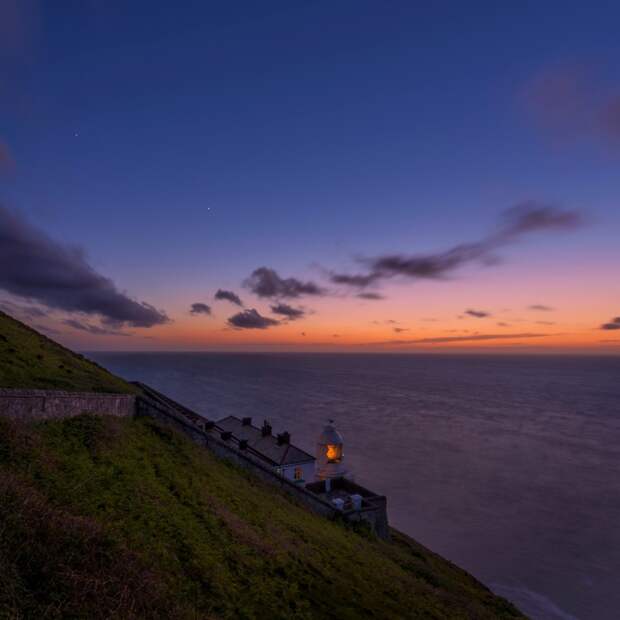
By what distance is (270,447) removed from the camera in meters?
39.7

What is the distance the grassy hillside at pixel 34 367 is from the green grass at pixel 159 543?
12.3 feet

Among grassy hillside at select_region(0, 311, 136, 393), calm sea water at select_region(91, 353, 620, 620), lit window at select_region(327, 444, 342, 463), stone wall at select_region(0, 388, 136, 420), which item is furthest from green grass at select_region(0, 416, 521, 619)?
calm sea water at select_region(91, 353, 620, 620)

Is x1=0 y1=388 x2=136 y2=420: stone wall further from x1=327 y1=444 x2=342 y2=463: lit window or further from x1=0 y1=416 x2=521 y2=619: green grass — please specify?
x1=327 y1=444 x2=342 y2=463: lit window

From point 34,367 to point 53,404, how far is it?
765 cm

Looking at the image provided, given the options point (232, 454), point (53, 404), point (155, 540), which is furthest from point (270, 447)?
point (155, 540)

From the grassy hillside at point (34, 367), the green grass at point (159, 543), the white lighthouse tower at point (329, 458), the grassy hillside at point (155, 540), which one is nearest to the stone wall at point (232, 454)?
the grassy hillside at point (155, 540)

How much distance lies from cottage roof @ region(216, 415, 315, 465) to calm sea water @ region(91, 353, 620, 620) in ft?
62.9

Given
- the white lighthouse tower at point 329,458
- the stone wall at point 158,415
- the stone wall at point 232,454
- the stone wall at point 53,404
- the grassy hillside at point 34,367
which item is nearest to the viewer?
the stone wall at point 53,404

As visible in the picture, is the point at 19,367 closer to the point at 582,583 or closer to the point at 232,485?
the point at 232,485

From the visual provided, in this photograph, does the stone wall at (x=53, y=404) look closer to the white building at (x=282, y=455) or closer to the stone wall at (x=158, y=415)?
the stone wall at (x=158, y=415)

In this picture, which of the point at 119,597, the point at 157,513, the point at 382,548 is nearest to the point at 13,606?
the point at 119,597

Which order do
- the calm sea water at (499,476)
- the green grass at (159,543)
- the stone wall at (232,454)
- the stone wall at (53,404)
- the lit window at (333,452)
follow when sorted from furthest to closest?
the calm sea water at (499,476)
the lit window at (333,452)
the stone wall at (232,454)
the stone wall at (53,404)
the green grass at (159,543)

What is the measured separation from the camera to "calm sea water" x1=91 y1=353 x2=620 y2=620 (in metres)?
40.3

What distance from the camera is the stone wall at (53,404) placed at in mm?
13977
